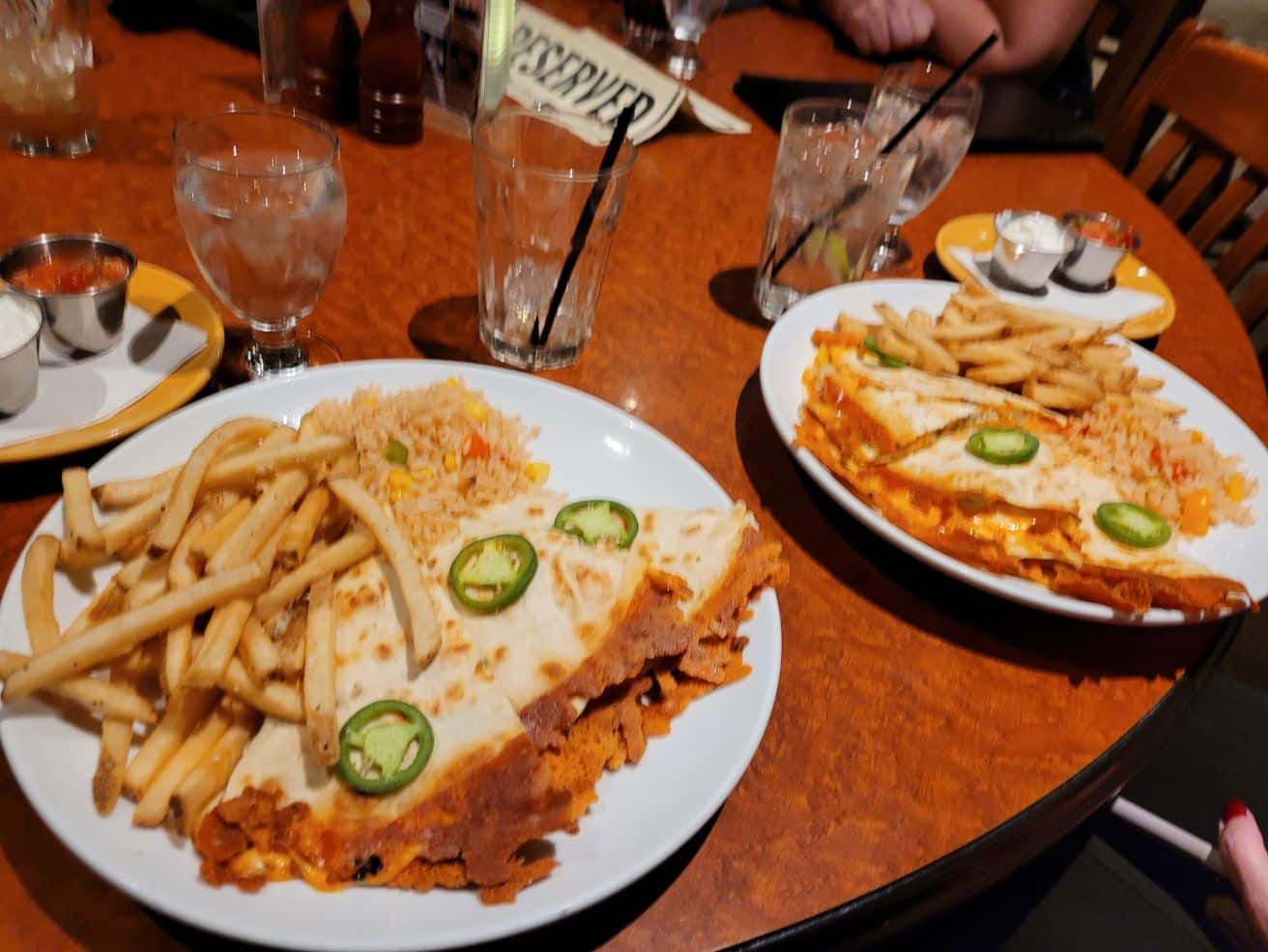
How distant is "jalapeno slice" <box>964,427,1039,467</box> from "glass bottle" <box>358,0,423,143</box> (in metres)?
1.79

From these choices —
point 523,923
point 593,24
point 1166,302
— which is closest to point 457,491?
point 523,923

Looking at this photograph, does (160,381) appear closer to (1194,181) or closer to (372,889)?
(372,889)

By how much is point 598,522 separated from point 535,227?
A: 2.61ft

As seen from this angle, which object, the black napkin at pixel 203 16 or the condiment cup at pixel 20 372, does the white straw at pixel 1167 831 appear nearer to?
the condiment cup at pixel 20 372

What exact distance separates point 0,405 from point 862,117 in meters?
2.21

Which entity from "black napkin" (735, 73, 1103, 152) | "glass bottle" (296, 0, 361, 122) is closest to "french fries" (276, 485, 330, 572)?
"glass bottle" (296, 0, 361, 122)

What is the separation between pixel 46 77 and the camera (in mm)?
2244

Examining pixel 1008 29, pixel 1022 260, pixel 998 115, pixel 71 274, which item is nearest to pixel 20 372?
pixel 71 274

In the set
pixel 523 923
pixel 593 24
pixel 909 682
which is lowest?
pixel 593 24

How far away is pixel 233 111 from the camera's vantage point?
5.92 feet

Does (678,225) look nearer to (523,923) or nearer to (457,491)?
(457,491)

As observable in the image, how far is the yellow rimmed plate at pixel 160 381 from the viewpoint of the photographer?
1425 millimetres

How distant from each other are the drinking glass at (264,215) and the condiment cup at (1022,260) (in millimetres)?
1784

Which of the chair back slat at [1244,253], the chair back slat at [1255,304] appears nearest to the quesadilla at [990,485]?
the chair back slat at [1255,304]
